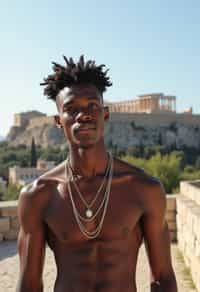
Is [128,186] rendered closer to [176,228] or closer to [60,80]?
[60,80]

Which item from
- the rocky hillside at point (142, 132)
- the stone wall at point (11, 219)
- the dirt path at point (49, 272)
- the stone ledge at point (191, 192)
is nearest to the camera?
the dirt path at point (49, 272)

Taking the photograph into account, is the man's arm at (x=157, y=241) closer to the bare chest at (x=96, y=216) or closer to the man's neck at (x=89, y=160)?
the bare chest at (x=96, y=216)

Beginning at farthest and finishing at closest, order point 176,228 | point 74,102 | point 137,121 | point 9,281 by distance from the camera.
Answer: point 137,121 → point 176,228 → point 9,281 → point 74,102

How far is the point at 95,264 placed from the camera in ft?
4.65

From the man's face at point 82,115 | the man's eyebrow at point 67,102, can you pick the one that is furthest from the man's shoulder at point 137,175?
the man's eyebrow at point 67,102

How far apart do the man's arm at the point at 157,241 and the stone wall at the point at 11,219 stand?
493 centimetres

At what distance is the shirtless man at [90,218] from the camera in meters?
1.38

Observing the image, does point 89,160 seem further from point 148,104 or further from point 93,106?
point 148,104

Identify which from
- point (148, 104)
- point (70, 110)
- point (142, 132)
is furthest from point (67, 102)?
point (148, 104)

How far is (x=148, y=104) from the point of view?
3216 inches

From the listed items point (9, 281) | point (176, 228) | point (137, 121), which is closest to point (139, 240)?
point (9, 281)

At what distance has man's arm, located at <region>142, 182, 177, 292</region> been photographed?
4.61 feet

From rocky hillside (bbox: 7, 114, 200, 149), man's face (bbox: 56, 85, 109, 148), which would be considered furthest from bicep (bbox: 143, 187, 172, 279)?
rocky hillside (bbox: 7, 114, 200, 149)

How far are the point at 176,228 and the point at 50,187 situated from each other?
202 inches
